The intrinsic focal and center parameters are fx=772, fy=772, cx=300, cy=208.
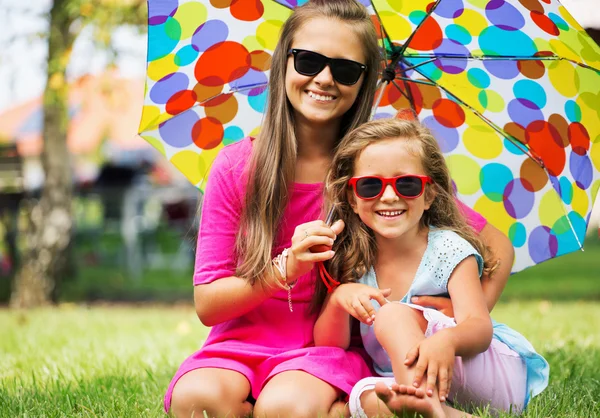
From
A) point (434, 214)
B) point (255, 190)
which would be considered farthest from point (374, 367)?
point (255, 190)

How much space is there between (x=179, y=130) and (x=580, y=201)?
1588 millimetres

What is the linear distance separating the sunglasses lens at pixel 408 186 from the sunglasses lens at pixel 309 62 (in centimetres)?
48

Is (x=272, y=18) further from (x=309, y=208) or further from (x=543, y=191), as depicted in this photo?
(x=543, y=191)

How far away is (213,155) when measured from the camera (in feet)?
10.1

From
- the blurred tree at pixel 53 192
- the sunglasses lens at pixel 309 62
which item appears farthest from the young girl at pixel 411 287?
the blurred tree at pixel 53 192

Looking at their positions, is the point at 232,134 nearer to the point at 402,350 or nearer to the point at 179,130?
the point at 179,130

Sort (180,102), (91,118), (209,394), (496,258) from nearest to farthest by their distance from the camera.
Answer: (209,394) < (496,258) < (180,102) < (91,118)

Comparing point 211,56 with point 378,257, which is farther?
point 211,56

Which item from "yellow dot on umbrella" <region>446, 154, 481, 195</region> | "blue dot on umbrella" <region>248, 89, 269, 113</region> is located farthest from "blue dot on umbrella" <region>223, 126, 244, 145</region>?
"yellow dot on umbrella" <region>446, 154, 481, 195</region>

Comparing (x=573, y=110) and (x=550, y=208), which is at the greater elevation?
(x=573, y=110)

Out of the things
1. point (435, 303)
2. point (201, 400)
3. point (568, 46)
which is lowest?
point (201, 400)

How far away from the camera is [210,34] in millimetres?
2941

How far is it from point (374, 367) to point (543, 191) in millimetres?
1018

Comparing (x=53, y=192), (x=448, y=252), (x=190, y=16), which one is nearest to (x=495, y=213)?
(x=448, y=252)
